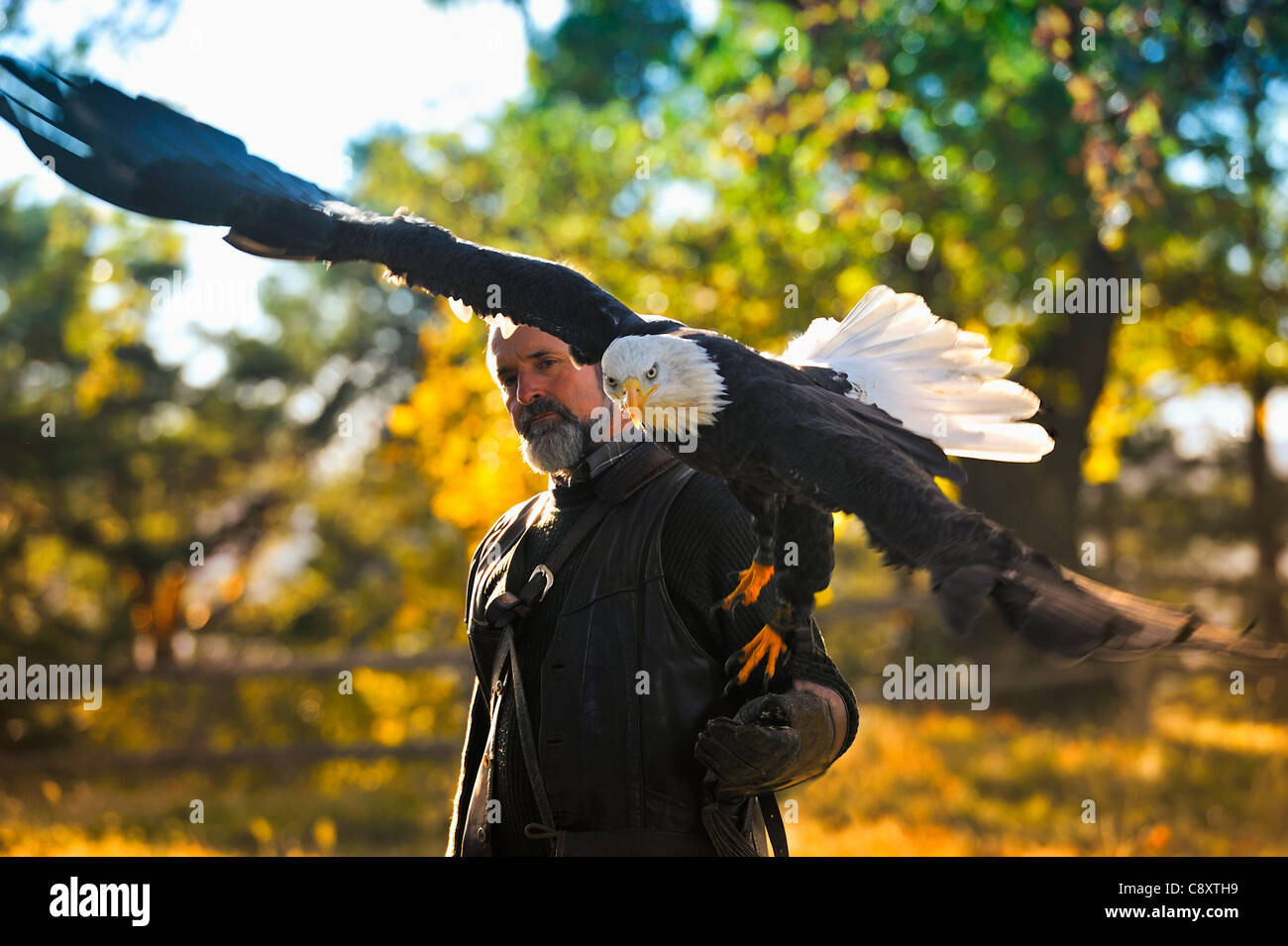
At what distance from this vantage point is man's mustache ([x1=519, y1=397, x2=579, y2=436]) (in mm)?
2822

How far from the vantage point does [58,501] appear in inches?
555

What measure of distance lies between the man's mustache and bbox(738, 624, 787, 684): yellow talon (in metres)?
0.82

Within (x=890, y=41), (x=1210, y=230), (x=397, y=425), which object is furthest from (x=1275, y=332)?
(x=397, y=425)

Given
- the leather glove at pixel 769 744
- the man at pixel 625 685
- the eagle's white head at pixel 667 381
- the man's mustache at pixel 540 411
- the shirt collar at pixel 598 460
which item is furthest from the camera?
the man's mustache at pixel 540 411

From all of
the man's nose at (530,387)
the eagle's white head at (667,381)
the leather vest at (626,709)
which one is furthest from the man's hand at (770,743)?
Result: the man's nose at (530,387)

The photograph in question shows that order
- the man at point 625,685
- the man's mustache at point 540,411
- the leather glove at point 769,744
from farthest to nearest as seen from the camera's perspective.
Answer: the man's mustache at point 540,411 < the man at point 625,685 < the leather glove at point 769,744

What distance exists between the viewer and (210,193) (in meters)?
3.15

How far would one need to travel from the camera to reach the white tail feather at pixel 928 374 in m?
2.82

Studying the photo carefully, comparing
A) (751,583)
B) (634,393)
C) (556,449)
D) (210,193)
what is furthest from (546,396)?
(210,193)

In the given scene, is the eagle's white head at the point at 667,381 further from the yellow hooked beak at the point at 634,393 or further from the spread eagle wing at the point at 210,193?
the spread eagle wing at the point at 210,193

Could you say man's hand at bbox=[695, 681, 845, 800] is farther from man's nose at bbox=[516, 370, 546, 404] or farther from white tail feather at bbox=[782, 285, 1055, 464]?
man's nose at bbox=[516, 370, 546, 404]

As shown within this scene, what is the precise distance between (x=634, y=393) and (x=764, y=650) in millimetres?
720

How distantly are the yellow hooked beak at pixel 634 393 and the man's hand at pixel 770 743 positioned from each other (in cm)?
78
